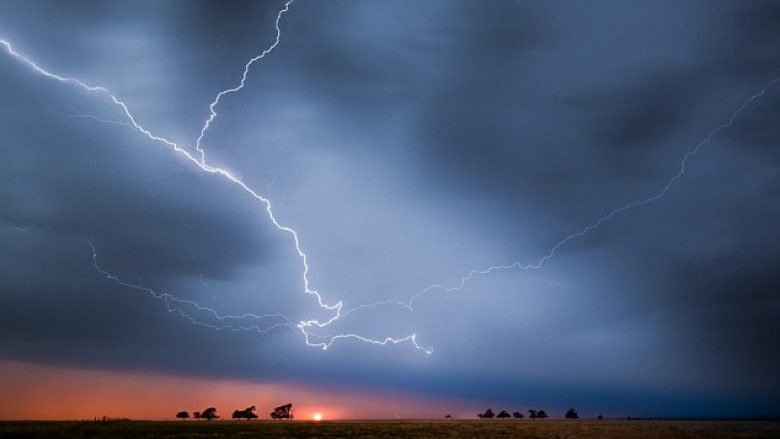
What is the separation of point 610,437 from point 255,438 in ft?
73.9

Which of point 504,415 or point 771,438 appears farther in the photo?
point 504,415

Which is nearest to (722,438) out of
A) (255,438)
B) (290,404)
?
(255,438)

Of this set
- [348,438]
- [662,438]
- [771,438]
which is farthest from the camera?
[348,438]

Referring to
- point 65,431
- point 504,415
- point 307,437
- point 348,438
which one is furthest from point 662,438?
point 504,415

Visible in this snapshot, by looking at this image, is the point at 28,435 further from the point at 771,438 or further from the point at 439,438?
the point at 771,438

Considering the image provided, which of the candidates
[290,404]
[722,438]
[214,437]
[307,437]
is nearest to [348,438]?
[307,437]

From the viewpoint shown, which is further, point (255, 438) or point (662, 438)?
point (255, 438)

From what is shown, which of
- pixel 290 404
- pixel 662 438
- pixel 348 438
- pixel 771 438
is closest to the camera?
pixel 771 438

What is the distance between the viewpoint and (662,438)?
33.5 metres

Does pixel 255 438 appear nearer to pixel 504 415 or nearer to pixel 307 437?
pixel 307 437

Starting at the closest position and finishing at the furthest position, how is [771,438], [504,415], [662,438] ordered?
[771,438] → [662,438] → [504,415]

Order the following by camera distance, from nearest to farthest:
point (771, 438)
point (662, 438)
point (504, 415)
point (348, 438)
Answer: point (771, 438), point (662, 438), point (348, 438), point (504, 415)

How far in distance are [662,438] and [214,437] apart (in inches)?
1098

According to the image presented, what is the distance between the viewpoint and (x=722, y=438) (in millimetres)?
32500
